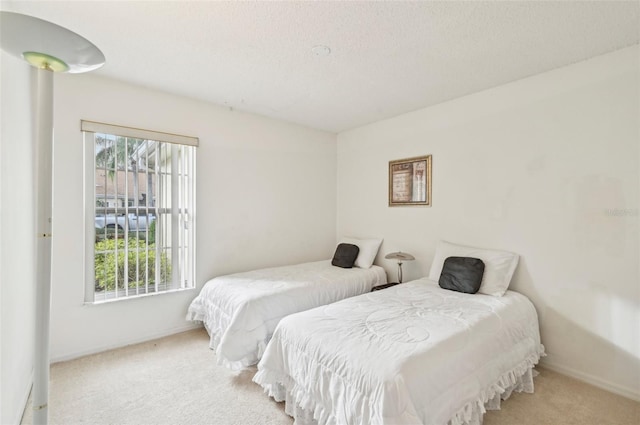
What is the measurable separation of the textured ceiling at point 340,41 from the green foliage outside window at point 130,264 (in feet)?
5.02

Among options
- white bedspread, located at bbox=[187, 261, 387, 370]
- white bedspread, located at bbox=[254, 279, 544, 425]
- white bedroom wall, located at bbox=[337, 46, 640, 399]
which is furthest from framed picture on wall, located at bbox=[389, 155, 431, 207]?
white bedspread, located at bbox=[254, 279, 544, 425]

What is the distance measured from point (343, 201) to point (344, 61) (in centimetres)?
230

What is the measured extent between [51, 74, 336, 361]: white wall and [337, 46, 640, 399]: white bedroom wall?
1.67m

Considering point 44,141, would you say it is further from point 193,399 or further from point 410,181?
point 410,181

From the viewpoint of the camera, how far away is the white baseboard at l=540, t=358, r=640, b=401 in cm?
207

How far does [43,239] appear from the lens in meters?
1.05

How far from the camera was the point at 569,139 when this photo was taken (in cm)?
235

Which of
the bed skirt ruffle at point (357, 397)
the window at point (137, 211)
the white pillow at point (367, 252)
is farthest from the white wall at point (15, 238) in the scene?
the white pillow at point (367, 252)

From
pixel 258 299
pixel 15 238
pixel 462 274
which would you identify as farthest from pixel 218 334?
pixel 462 274

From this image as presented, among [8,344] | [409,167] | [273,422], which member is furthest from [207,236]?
[409,167]

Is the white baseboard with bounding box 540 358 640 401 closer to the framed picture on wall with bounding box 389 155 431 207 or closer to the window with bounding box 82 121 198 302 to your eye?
the framed picture on wall with bounding box 389 155 431 207

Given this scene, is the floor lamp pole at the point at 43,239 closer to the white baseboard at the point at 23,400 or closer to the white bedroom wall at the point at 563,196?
the white baseboard at the point at 23,400

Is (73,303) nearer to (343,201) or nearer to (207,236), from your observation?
(207,236)

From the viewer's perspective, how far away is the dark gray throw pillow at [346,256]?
3594 mm
